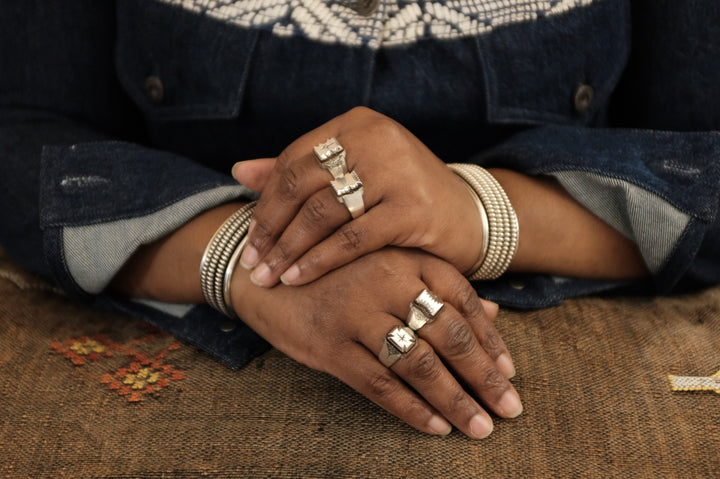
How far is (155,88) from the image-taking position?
0.88 m

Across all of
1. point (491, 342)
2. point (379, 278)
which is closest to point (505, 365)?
point (491, 342)

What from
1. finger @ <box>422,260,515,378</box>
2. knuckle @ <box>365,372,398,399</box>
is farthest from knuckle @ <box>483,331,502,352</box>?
knuckle @ <box>365,372,398,399</box>

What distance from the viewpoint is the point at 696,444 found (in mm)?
591

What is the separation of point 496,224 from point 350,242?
0.17 meters

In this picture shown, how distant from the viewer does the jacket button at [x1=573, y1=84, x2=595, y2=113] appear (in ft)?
2.78

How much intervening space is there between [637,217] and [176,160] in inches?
21.1

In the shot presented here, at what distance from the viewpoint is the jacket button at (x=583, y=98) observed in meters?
0.85

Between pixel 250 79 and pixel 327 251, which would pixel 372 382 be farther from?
pixel 250 79

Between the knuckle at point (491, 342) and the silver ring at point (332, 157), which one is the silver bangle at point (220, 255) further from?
the knuckle at point (491, 342)

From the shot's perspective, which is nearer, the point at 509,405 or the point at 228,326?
the point at 509,405

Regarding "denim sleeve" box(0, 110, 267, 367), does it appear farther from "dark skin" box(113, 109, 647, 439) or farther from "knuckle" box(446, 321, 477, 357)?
"knuckle" box(446, 321, 477, 357)

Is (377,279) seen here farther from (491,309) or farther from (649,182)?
(649,182)

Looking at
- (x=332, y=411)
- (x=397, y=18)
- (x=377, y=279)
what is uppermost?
(x=397, y=18)

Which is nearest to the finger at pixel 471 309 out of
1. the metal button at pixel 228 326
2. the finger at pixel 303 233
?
the finger at pixel 303 233
